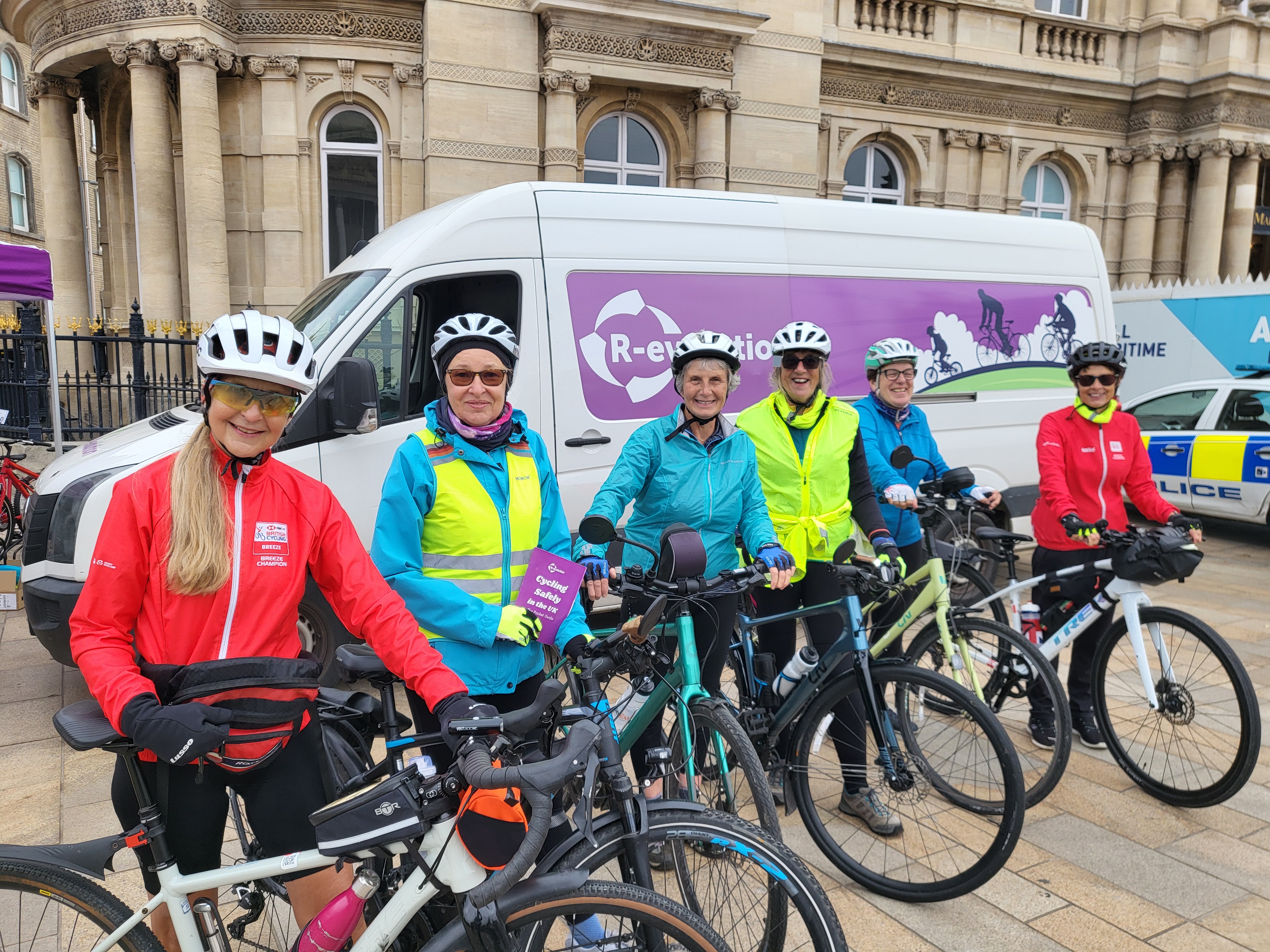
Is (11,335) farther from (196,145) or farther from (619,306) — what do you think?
(619,306)

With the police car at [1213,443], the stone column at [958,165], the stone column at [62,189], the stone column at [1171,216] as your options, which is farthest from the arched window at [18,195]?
the police car at [1213,443]

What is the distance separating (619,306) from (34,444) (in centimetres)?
781

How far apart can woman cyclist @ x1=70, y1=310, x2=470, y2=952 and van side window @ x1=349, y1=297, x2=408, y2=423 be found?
114 inches

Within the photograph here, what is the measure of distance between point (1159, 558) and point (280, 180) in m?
12.6

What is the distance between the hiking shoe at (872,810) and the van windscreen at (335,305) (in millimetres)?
3478

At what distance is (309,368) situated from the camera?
2209 mm

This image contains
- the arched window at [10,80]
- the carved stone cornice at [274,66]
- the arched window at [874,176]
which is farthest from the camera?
the arched window at [10,80]

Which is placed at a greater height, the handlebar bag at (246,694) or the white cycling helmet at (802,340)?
the white cycling helmet at (802,340)

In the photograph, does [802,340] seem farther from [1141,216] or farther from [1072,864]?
[1141,216]

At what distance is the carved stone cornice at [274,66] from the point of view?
42.3 ft

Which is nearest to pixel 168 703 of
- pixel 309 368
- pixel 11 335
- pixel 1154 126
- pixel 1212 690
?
pixel 309 368

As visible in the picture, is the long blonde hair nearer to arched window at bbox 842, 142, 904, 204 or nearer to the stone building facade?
the stone building facade

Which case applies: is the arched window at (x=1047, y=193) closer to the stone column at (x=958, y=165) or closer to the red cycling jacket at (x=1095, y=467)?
the stone column at (x=958, y=165)

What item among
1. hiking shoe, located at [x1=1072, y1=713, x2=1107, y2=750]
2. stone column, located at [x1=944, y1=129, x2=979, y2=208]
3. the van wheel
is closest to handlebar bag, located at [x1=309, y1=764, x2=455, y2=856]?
the van wheel
